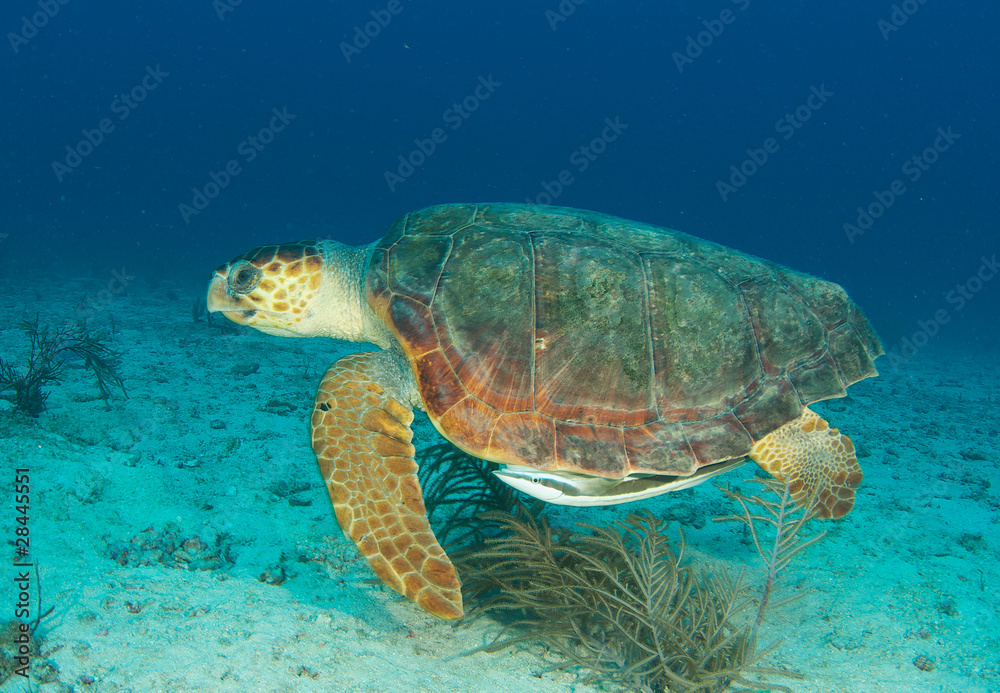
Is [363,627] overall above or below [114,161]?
below

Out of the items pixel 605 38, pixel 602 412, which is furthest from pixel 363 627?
pixel 605 38

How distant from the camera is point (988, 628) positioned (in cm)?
256

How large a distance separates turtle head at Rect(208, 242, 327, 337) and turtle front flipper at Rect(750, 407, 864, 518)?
3057mm

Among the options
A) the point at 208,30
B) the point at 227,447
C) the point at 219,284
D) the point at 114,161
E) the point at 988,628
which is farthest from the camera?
the point at 208,30

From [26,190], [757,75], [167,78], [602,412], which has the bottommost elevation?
[602,412]

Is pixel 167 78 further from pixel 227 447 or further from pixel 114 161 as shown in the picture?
pixel 227 447

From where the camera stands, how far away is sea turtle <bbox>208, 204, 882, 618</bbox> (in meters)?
2.51

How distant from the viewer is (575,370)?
2637 mm

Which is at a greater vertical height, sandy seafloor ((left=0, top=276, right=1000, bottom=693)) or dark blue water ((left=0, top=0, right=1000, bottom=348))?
dark blue water ((left=0, top=0, right=1000, bottom=348))

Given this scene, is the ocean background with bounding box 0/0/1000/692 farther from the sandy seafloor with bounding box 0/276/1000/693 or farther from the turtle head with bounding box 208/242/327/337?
the turtle head with bounding box 208/242/327/337

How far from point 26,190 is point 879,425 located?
312 ft

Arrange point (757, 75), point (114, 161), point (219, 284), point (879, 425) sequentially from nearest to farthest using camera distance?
point (219, 284) → point (879, 425) → point (114, 161) → point (757, 75)
